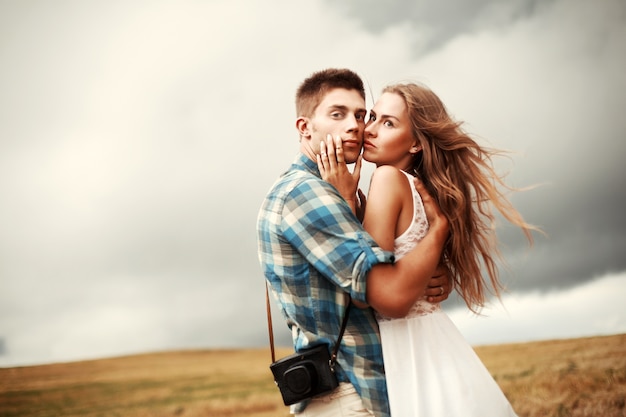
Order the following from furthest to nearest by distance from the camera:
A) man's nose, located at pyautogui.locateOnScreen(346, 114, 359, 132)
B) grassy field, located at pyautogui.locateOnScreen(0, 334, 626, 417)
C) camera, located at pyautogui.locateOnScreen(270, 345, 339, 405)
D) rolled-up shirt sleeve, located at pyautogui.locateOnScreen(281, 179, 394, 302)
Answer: grassy field, located at pyautogui.locateOnScreen(0, 334, 626, 417)
man's nose, located at pyautogui.locateOnScreen(346, 114, 359, 132)
camera, located at pyautogui.locateOnScreen(270, 345, 339, 405)
rolled-up shirt sleeve, located at pyautogui.locateOnScreen(281, 179, 394, 302)

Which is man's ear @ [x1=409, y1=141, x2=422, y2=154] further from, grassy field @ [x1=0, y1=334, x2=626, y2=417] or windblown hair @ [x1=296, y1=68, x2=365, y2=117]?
grassy field @ [x1=0, y1=334, x2=626, y2=417]

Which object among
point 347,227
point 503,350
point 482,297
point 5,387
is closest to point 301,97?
point 347,227

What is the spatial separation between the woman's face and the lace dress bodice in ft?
1.10

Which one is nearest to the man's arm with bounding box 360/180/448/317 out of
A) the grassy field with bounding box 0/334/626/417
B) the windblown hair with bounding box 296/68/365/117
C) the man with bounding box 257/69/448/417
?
the man with bounding box 257/69/448/417

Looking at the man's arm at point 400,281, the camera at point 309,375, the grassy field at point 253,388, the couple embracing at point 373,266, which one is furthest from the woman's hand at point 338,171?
the grassy field at point 253,388

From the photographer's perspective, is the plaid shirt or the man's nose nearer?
the plaid shirt

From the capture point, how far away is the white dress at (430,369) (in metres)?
2.32

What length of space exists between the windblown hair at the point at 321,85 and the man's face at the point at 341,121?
4 centimetres

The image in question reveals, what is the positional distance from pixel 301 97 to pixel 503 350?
1124 centimetres

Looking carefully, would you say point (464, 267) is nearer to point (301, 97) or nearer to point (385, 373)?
point (385, 373)

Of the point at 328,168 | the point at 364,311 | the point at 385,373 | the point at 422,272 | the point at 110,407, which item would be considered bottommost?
the point at 110,407

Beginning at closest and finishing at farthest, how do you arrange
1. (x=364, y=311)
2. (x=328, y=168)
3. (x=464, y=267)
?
(x=364, y=311), (x=328, y=168), (x=464, y=267)

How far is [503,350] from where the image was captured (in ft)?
42.1

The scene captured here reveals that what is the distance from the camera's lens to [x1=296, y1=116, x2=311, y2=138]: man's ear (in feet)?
9.53
